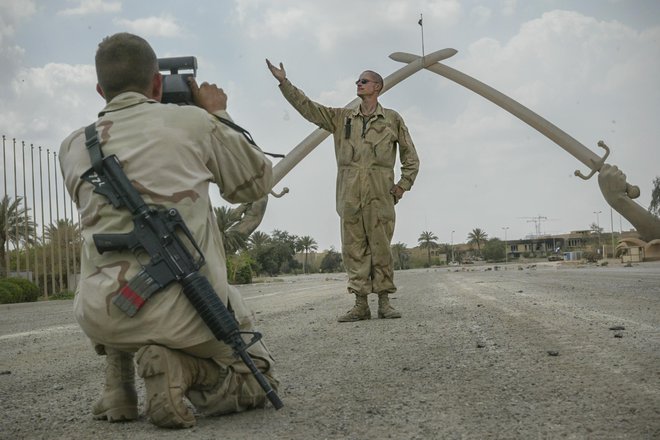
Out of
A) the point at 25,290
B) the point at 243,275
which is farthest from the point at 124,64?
the point at 243,275

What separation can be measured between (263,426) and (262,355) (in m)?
0.33

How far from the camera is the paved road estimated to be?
7.30 ft

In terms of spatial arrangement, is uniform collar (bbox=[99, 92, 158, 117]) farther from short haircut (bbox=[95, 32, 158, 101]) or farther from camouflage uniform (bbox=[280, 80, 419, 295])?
camouflage uniform (bbox=[280, 80, 419, 295])

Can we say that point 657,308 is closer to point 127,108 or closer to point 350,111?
point 350,111

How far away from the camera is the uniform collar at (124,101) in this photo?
A: 2.51 metres

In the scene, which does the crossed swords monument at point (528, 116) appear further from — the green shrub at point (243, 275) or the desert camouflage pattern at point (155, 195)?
the desert camouflage pattern at point (155, 195)

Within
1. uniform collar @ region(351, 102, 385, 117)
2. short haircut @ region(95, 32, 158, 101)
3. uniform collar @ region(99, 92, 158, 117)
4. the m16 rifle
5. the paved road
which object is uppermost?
uniform collar @ region(351, 102, 385, 117)

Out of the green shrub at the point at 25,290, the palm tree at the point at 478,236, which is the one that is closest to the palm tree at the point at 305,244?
the palm tree at the point at 478,236

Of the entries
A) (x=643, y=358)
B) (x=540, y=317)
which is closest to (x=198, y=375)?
(x=643, y=358)

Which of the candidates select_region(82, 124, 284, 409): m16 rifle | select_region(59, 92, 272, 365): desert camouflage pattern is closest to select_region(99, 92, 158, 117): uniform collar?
select_region(59, 92, 272, 365): desert camouflage pattern

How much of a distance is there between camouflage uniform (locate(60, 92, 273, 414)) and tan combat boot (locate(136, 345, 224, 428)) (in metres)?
0.04

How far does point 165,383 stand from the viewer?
7.53ft

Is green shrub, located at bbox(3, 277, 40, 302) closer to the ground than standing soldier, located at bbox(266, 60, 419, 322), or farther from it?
closer to the ground

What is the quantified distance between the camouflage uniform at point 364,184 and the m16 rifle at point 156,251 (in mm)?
3803
